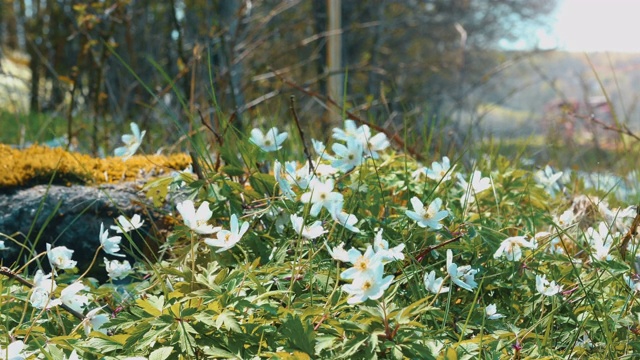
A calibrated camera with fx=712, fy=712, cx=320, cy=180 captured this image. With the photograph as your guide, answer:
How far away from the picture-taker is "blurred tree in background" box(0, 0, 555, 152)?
4781mm

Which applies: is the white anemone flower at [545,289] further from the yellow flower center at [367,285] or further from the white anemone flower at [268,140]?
the white anemone flower at [268,140]

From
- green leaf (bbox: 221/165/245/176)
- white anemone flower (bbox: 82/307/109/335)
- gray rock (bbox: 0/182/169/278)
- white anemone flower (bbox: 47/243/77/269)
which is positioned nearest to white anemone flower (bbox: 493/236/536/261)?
green leaf (bbox: 221/165/245/176)

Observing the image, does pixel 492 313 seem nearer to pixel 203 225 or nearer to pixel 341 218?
pixel 341 218

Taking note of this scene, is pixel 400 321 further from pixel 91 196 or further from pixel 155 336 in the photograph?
pixel 91 196

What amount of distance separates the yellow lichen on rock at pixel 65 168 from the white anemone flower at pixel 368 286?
53.1 inches

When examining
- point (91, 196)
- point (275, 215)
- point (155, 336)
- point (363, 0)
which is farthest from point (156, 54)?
point (155, 336)

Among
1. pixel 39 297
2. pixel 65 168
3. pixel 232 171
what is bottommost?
pixel 65 168

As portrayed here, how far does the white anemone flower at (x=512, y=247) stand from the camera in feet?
5.61

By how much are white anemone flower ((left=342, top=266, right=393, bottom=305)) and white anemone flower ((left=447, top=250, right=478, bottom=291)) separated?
0.84ft

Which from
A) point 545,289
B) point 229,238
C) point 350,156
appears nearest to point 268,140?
point 350,156

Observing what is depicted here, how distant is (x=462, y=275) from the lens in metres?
1.73

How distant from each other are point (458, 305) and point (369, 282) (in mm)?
508

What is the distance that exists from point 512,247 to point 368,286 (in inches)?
19.9

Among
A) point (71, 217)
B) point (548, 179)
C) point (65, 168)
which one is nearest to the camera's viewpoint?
point (548, 179)
